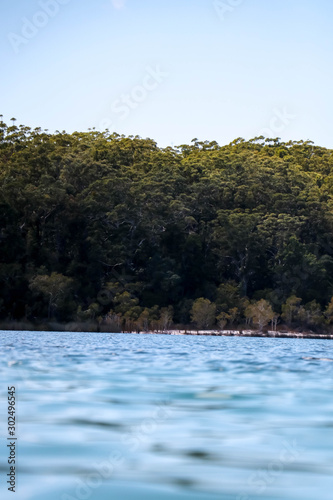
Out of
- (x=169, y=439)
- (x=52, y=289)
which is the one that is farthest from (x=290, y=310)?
(x=169, y=439)

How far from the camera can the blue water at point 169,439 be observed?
18.8 ft

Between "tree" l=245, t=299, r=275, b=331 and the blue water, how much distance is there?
54.3 metres

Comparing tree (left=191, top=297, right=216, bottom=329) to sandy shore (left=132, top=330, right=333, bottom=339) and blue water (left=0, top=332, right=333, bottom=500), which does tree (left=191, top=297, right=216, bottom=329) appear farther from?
blue water (left=0, top=332, right=333, bottom=500)

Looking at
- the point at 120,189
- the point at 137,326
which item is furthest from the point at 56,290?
the point at 120,189

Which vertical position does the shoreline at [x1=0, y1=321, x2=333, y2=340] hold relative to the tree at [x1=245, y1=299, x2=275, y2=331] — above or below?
below

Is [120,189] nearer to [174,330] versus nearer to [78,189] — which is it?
[78,189]

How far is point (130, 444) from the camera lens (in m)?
7.07

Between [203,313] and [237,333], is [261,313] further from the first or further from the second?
[203,313]

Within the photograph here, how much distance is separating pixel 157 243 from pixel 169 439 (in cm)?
6688

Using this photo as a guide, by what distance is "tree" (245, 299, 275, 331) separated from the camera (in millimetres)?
67000

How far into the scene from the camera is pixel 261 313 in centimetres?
6712

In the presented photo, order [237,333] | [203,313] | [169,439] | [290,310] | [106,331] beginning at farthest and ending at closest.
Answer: [290,310]
[203,313]
[237,333]
[106,331]
[169,439]

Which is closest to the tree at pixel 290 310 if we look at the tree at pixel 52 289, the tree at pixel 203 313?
the tree at pixel 203 313

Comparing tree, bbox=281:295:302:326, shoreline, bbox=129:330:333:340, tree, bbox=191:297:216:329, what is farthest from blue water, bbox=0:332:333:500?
tree, bbox=281:295:302:326
